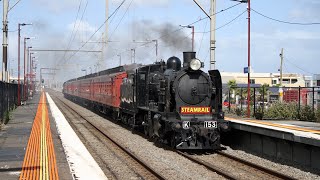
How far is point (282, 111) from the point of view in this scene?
23922 mm

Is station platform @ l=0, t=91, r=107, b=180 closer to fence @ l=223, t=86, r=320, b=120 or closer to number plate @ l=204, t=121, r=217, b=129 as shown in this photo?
number plate @ l=204, t=121, r=217, b=129

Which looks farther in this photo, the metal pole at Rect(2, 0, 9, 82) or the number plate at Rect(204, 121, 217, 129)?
the metal pole at Rect(2, 0, 9, 82)

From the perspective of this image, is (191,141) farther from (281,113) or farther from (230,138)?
(281,113)

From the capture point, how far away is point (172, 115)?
563 inches

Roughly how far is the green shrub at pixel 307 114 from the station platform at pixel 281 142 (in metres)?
7.12

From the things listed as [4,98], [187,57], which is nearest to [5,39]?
[4,98]

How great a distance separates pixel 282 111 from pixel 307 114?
2465 mm

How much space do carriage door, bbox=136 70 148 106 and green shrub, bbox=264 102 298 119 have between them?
31.0 feet

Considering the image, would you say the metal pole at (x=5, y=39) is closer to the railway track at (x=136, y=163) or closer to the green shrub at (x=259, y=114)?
the railway track at (x=136, y=163)

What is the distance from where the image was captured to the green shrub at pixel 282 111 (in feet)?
75.7

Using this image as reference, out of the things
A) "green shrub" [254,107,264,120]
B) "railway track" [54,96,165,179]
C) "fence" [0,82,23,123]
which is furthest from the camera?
"green shrub" [254,107,264,120]

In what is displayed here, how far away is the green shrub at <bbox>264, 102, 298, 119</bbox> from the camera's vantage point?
23067 mm

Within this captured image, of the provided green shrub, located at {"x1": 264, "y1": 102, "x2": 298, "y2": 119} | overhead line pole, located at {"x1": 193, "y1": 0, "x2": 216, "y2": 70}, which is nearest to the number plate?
overhead line pole, located at {"x1": 193, "y1": 0, "x2": 216, "y2": 70}

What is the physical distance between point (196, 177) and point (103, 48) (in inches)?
1557
